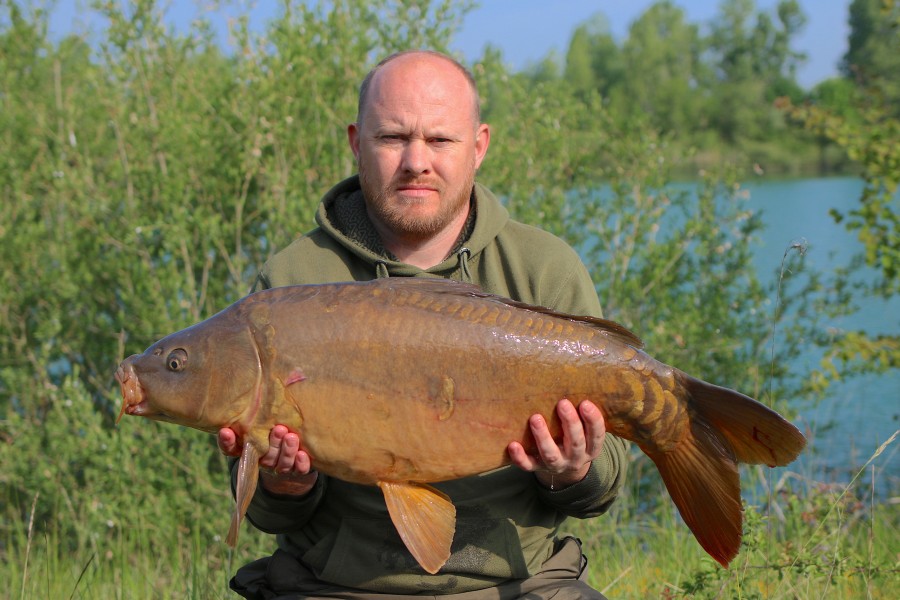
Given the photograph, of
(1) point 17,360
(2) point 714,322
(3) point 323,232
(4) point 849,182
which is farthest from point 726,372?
(4) point 849,182

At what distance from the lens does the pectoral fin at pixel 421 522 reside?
1.89m

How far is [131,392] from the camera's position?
1917 mm

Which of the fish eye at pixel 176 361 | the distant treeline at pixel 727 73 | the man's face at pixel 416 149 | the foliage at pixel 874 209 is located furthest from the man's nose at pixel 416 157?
the distant treeline at pixel 727 73

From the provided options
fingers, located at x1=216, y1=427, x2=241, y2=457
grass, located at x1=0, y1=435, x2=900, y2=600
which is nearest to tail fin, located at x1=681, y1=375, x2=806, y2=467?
grass, located at x1=0, y1=435, x2=900, y2=600

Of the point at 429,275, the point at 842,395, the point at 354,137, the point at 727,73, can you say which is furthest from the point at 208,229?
the point at 727,73

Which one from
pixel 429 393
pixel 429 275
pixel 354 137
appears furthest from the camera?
pixel 354 137

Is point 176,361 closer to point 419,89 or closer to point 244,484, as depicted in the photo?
point 244,484

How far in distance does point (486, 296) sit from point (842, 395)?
5.63 metres

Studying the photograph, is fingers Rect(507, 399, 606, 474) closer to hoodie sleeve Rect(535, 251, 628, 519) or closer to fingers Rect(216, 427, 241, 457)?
hoodie sleeve Rect(535, 251, 628, 519)

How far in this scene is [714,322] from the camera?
4941 millimetres

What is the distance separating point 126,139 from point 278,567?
3.40 metres

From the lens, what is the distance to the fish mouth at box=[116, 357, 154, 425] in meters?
1.92

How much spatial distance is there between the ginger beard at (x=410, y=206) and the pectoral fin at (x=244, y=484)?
686 millimetres

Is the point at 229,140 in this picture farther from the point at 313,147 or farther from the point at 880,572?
the point at 880,572
